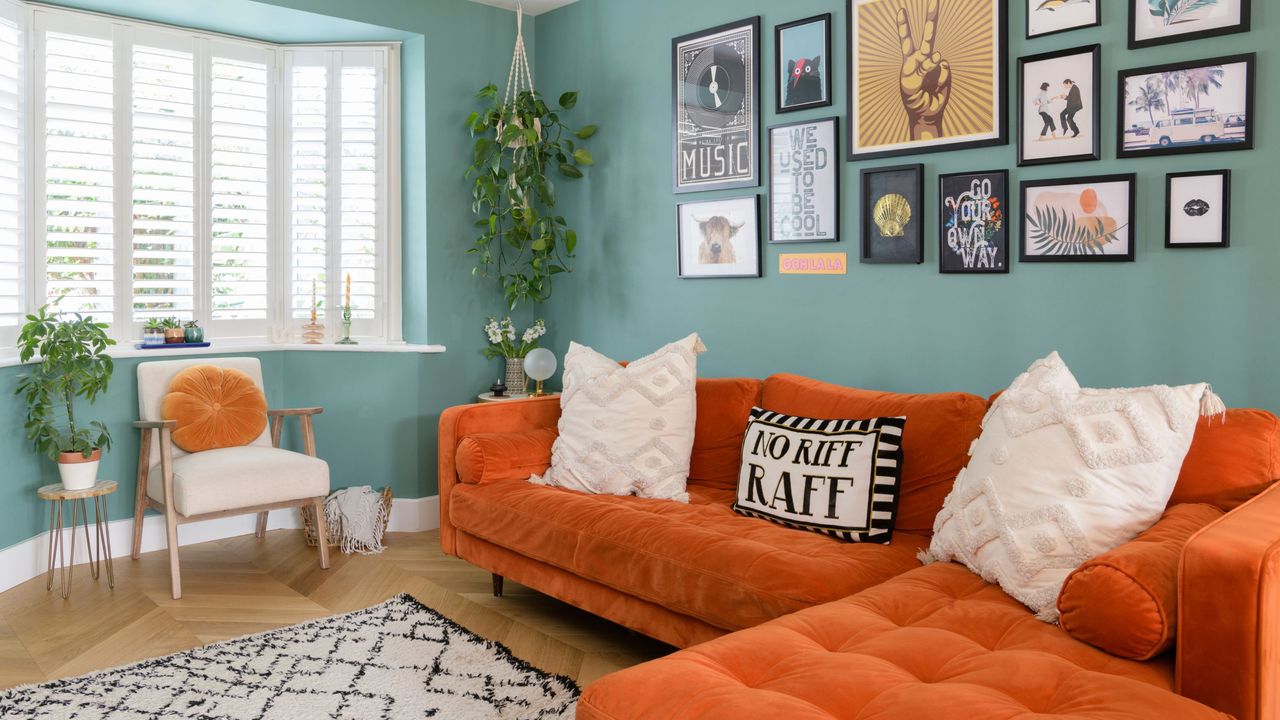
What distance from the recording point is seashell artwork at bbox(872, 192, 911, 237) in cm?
329

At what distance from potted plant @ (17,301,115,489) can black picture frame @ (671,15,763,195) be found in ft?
8.07

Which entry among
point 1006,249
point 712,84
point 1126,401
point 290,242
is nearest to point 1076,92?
point 1006,249

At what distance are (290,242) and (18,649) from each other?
2225mm

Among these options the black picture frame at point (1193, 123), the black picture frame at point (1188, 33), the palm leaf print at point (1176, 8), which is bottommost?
the black picture frame at point (1193, 123)

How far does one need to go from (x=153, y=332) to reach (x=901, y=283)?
3260 millimetres

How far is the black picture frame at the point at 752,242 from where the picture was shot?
12.6 feet

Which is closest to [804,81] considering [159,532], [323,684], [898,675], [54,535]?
[898,675]

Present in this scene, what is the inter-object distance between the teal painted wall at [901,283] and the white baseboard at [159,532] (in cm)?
110

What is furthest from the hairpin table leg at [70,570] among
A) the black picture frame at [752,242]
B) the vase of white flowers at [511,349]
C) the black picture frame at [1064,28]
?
the black picture frame at [1064,28]

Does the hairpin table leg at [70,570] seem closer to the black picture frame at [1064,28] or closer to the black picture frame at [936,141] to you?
the black picture frame at [936,141]

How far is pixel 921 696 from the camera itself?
1.56 meters

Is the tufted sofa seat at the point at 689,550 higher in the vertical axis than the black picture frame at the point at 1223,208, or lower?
lower

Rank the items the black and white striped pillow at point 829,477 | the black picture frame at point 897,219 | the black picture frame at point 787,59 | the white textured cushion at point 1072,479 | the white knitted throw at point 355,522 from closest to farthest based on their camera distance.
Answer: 1. the white textured cushion at point 1072,479
2. the black and white striped pillow at point 829,477
3. the black picture frame at point 897,219
4. the black picture frame at point 787,59
5. the white knitted throw at point 355,522

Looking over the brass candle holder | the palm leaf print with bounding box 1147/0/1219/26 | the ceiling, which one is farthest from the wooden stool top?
the palm leaf print with bounding box 1147/0/1219/26
